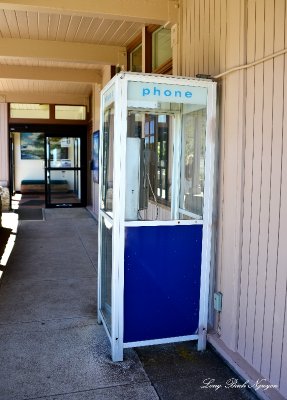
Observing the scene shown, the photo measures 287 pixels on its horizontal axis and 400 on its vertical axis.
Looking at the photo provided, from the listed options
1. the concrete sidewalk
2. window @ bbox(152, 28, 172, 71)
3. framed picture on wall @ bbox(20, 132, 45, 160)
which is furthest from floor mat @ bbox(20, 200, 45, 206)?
window @ bbox(152, 28, 172, 71)

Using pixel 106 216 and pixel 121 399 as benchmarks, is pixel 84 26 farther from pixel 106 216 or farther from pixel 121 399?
pixel 121 399

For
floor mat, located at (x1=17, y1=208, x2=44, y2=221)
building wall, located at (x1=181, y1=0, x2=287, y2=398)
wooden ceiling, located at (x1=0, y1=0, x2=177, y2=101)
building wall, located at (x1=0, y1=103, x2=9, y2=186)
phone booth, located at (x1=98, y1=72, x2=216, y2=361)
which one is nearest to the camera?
building wall, located at (x1=181, y1=0, x2=287, y2=398)

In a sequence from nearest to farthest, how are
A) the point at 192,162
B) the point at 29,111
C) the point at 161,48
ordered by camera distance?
the point at 192,162 < the point at 161,48 < the point at 29,111

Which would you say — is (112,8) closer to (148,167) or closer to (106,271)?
(148,167)

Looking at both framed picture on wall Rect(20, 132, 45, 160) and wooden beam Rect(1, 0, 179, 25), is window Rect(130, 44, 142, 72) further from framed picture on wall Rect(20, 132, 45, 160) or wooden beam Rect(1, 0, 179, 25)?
framed picture on wall Rect(20, 132, 45, 160)

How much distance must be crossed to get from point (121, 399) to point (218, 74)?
2.29 m

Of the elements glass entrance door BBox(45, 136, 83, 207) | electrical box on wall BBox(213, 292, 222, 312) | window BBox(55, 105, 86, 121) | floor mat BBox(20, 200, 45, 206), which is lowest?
floor mat BBox(20, 200, 45, 206)

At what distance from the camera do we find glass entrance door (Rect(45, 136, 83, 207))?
11109mm

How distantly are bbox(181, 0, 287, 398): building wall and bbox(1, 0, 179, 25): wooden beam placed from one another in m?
0.93

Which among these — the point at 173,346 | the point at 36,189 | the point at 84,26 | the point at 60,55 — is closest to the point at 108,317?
the point at 173,346

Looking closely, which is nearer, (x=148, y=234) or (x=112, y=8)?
(x=148, y=234)

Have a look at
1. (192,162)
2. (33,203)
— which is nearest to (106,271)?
(192,162)

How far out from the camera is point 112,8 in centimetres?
412

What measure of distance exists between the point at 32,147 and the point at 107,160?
41.3 ft
